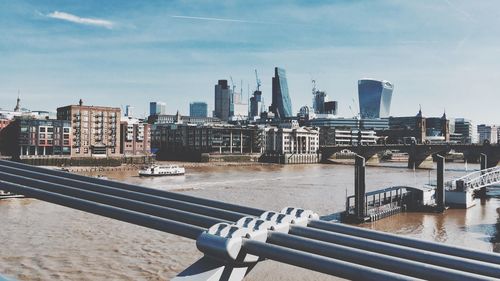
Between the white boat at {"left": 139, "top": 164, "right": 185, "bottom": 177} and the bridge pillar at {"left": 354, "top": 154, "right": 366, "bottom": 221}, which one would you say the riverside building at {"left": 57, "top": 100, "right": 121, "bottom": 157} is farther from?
the bridge pillar at {"left": 354, "top": 154, "right": 366, "bottom": 221}

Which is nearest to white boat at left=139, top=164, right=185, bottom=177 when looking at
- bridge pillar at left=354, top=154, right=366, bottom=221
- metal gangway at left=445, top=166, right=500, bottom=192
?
metal gangway at left=445, top=166, right=500, bottom=192

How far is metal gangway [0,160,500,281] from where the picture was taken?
3096 millimetres

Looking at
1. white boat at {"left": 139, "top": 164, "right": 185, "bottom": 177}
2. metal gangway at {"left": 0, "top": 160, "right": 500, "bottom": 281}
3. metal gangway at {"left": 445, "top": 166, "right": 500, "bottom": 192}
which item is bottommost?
white boat at {"left": 139, "top": 164, "right": 185, "bottom": 177}

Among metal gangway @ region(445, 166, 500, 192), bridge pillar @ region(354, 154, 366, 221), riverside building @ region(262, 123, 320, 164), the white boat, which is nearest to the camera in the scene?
bridge pillar @ region(354, 154, 366, 221)

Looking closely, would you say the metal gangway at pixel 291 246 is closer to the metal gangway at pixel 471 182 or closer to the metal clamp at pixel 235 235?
the metal clamp at pixel 235 235

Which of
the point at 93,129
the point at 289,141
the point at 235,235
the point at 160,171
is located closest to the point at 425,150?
the point at 289,141

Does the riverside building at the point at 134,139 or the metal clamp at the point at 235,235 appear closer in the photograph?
the metal clamp at the point at 235,235

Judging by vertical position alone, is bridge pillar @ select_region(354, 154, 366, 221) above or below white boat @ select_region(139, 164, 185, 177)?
above

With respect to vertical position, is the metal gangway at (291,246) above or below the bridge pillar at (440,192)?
above

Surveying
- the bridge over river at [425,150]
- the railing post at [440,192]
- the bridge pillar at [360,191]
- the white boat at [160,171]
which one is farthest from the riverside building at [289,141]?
the bridge pillar at [360,191]

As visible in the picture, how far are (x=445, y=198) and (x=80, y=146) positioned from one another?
61.6m

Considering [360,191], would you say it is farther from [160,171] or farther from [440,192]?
[160,171]

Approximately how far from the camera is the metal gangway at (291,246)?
10.2 ft

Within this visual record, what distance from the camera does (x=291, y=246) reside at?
370cm
